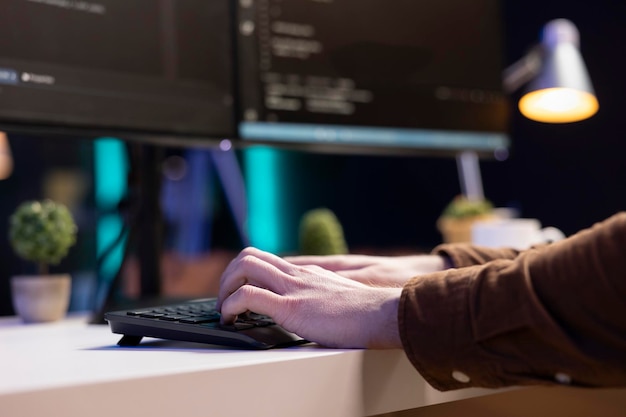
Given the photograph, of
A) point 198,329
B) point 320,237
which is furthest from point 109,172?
point 198,329

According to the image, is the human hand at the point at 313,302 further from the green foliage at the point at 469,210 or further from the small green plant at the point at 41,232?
the green foliage at the point at 469,210

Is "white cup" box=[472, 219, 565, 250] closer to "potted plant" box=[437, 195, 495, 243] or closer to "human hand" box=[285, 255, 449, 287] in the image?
"potted plant" box=[437, 195, 495, 243]

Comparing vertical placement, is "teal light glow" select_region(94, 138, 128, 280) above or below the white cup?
above

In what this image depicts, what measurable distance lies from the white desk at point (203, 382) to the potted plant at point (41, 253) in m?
0.31

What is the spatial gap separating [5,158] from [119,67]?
0.26m

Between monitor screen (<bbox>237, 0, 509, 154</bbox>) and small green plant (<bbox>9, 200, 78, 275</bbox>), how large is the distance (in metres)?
0.30

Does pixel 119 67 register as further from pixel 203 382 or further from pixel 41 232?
pixel 203 382

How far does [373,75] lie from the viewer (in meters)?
1.20

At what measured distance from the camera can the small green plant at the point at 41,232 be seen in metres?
0.95

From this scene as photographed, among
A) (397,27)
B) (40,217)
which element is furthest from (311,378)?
(397,27)

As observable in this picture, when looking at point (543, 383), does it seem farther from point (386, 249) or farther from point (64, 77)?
point (386, 249)

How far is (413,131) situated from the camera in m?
1.24

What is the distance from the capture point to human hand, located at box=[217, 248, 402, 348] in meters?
0.56

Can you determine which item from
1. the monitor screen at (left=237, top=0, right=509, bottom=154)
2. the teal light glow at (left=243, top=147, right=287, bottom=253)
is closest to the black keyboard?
the monitor screen at (left=237, top=0, right=509, bottom=154)
